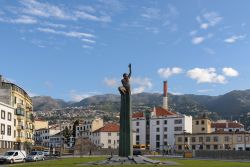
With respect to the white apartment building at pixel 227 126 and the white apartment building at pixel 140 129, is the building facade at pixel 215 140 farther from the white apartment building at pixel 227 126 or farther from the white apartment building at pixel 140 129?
the white apartment building at pixel 227 126

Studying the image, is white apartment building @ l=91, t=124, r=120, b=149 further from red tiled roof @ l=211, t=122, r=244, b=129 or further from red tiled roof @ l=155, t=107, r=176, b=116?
red tiled roof @ l=211, t=122, r=244, b=129

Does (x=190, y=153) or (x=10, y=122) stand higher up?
(x=10, y=122)

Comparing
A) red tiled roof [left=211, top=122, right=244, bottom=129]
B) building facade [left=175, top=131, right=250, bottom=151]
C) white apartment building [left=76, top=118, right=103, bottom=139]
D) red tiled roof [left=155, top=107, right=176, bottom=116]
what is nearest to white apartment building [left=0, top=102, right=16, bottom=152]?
building facade [left=175, top=131, right=250, bottom=151]

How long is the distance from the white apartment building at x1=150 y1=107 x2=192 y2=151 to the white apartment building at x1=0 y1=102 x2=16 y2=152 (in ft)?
249

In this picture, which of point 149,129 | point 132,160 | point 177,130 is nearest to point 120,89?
point 132,160

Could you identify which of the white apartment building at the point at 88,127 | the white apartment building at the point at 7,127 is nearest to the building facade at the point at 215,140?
the white apartment building at the point at 88,127

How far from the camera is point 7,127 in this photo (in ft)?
303

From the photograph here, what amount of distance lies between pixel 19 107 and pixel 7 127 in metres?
9.90

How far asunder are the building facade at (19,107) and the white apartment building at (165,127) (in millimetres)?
64702

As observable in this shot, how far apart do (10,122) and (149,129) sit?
3438 inches

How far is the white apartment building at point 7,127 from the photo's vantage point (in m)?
88.8

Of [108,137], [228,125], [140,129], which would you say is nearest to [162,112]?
[140,129]

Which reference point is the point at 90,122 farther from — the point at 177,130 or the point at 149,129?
the point at 177,130

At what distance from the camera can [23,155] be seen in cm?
6669
